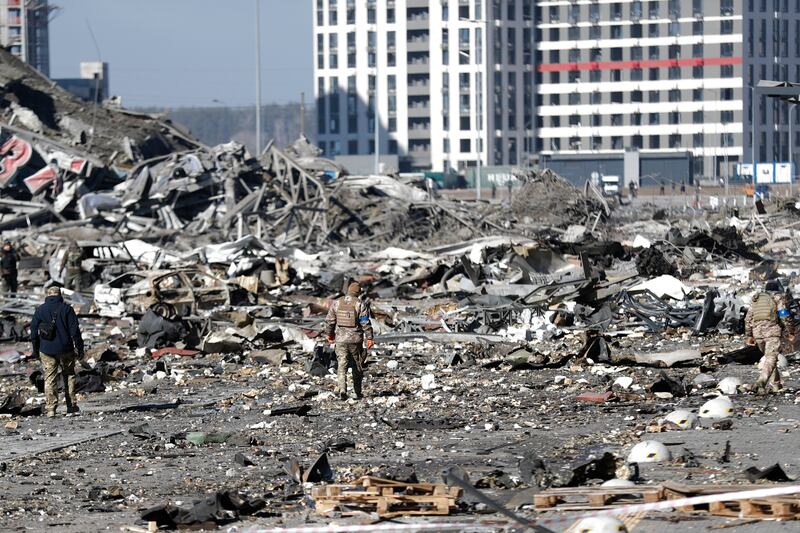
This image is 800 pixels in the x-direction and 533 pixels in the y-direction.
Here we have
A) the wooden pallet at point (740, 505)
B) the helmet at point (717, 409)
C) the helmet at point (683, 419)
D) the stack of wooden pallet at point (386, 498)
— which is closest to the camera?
the wooden pallet at point (740, 505)

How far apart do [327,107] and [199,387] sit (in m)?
106

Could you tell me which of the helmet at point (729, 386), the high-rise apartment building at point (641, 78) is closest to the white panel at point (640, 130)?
the high-rise apartment building at point (641, 78)

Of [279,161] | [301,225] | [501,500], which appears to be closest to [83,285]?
[301,225]

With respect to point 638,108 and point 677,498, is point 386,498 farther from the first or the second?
point 638,108

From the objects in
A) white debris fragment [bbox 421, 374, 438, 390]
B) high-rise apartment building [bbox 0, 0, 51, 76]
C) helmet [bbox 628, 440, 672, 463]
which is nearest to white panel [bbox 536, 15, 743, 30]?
high-rise apartment building [bbox 0, 0, 51, 76]

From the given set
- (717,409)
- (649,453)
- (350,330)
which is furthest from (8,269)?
(649,453)

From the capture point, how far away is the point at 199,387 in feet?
55.3

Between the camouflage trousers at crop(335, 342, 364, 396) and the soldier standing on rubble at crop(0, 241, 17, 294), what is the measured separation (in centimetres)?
1440

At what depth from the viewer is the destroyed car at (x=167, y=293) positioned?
23.5 meters

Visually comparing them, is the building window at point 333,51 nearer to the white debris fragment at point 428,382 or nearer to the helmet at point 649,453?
the white debris fragment at point 428,382

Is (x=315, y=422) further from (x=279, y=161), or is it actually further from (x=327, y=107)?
(x=327, y=107)

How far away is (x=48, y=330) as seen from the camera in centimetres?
1429

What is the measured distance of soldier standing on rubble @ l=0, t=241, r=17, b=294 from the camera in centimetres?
2752

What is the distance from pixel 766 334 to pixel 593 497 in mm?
6084
